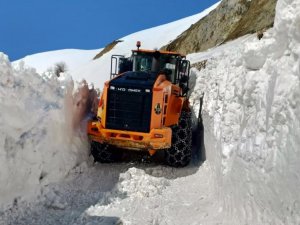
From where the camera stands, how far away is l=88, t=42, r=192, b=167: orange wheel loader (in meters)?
10.9

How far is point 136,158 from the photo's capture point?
40.6 feet

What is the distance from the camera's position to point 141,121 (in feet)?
36.1

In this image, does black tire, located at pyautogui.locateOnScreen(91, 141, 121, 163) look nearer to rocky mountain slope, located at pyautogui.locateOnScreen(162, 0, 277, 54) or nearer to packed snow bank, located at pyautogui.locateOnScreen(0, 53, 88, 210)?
packed snow bank, located at pyautogui.locateOnScreen(0, 53, 88, 210)

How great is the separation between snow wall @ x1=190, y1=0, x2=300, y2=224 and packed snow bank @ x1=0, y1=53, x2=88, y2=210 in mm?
3282

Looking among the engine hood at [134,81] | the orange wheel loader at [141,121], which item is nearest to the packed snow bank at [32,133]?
the orange wheel loader at [141,121]

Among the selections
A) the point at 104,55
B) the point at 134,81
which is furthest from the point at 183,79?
the point at 104,55

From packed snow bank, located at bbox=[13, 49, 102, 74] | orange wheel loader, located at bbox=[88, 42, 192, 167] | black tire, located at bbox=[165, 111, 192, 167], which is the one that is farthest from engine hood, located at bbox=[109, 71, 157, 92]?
packed snow bank, located at bbox=[13, 49, 102, 74]

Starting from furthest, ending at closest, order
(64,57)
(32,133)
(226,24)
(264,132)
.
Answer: (64,57) < (226,24) < (32,133) < (264,132)

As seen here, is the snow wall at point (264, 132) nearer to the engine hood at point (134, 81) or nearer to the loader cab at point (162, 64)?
the engine hood at point (134, 81)

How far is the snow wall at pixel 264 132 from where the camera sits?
5.64 m

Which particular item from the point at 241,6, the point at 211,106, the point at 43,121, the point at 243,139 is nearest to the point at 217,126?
the point at 211,106

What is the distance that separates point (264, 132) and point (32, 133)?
4596mm

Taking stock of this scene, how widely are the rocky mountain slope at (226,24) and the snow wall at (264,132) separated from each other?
22045mm

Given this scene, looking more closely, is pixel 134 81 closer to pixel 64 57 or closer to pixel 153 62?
pixel 153 62
